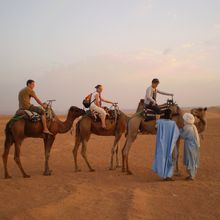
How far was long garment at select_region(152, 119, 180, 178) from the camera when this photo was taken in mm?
9695

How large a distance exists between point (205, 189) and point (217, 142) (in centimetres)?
1249

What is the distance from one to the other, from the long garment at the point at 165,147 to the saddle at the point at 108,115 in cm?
314

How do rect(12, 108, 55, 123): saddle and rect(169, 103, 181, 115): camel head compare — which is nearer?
rect(12, 108, 55, 123): saddle

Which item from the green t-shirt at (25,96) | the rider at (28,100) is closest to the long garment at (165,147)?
the rider at (28,100)

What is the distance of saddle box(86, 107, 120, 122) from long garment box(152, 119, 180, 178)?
3138 millimetres

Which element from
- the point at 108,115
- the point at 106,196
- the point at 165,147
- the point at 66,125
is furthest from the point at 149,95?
the point at 106,196

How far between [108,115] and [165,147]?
3.46m

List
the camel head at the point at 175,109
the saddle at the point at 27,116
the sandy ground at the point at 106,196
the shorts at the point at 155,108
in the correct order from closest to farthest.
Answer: the sandy ground at the point at 106,196, the saddle at the point at 27,116, the shorts at the point at 155,108, the camel head at the point at 175,109

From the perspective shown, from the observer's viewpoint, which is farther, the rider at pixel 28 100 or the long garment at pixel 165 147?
the rider at pixel 28 100

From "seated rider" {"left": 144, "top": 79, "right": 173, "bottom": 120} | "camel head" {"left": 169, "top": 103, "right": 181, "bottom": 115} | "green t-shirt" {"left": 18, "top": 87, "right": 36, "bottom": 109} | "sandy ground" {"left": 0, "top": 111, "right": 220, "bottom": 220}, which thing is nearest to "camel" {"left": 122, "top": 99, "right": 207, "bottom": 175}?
"camel head" {"left": 169, "top": 103, "right": 181, "bottom": 115}

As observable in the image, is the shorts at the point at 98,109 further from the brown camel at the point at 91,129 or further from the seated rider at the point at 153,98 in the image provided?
the seated rider at the point at 153,98

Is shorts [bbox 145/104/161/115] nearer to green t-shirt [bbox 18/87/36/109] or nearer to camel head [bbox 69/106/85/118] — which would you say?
camel head [bbox 69/106/85/118]

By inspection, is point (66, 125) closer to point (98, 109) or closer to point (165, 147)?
point (98, 109)

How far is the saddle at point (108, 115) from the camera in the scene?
40.8 feet
